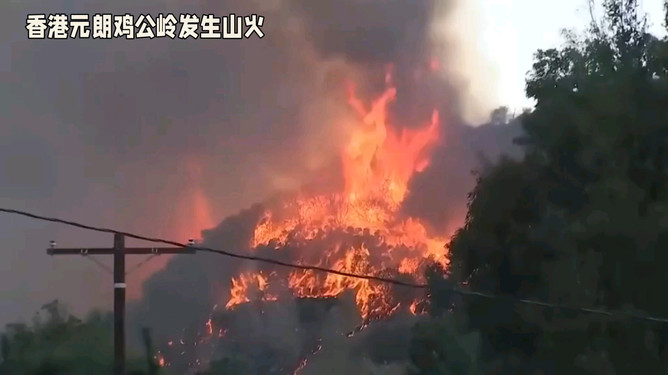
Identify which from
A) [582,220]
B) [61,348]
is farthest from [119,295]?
[582,220]

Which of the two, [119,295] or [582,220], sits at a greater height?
[582,220]

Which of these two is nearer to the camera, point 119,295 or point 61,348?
point 119,295

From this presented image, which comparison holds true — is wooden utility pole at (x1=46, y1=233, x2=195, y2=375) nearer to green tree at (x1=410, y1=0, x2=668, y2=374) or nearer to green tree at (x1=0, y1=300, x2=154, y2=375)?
green tree at (x1=0, y1=300, x2=154, y2=375)

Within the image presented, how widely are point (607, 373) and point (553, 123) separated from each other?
729 centimetres

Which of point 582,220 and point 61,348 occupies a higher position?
point 582,220

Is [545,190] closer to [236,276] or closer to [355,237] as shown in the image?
[355,237]

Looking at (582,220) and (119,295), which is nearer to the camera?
(119,295)

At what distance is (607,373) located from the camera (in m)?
24.5

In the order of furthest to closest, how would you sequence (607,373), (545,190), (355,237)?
1. (355,237)
2. (545,190)
3. (607,373)

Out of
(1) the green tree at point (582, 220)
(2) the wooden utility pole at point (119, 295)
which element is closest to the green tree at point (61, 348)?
(2) the wooden utility pole at point (119, 295)

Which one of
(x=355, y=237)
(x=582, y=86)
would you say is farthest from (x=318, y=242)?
(x=582, y=86)

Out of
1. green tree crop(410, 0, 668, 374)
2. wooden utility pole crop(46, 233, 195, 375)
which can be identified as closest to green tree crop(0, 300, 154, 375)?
wooden utility pole crop(46, 233, 195, 375)

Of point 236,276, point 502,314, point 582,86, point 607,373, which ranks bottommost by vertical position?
point 607,373

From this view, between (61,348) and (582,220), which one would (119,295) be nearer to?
(61,348)
